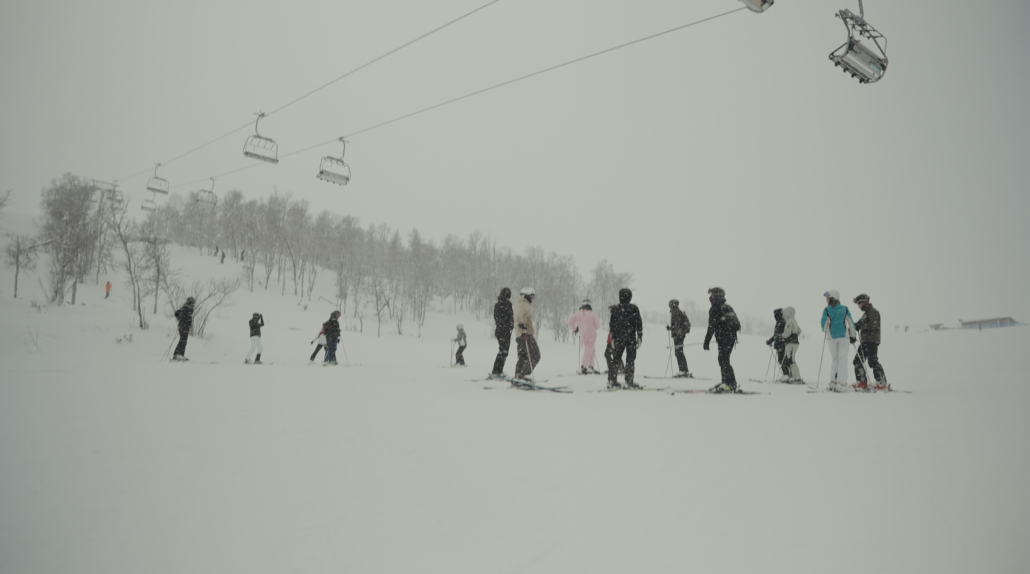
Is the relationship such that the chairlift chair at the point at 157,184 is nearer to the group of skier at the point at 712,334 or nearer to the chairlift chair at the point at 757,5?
the group of skier at the point at 712,334

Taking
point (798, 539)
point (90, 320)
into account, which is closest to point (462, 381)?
point (798, 539)

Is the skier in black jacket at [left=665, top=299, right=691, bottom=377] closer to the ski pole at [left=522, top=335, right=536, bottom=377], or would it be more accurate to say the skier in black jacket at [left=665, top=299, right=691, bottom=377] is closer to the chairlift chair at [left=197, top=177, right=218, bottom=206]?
the ski pole at [left=522, top=335, right=536, bottom=377]

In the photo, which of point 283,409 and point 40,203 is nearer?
point 283,409

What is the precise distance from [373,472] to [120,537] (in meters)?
1.56

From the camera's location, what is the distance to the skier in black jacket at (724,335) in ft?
27.3

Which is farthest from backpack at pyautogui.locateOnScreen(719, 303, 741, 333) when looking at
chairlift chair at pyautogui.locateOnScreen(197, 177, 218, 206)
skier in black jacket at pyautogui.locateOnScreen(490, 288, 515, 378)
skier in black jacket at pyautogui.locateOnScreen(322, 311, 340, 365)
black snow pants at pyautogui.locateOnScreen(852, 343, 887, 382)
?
chairlift chair at pyautogui.locateOnScreen(197, 177, 218, 206)

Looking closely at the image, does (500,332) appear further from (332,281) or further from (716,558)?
(332,281)

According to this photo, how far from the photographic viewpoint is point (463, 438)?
4461 millimetres

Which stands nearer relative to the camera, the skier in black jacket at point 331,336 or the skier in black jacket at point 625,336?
the skier in black jacket at point 625,336

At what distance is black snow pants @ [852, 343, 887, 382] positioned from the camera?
9.38 metres

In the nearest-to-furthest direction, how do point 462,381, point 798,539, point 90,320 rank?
1. point 798,539
2. point 462,381
3. point 90,320

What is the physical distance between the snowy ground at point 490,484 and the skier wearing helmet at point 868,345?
9.21ft

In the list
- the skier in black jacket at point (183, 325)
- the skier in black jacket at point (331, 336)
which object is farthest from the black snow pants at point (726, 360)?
the skier in black jacket at point (183, 325)

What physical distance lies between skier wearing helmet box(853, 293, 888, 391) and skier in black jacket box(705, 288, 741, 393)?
131 inches
